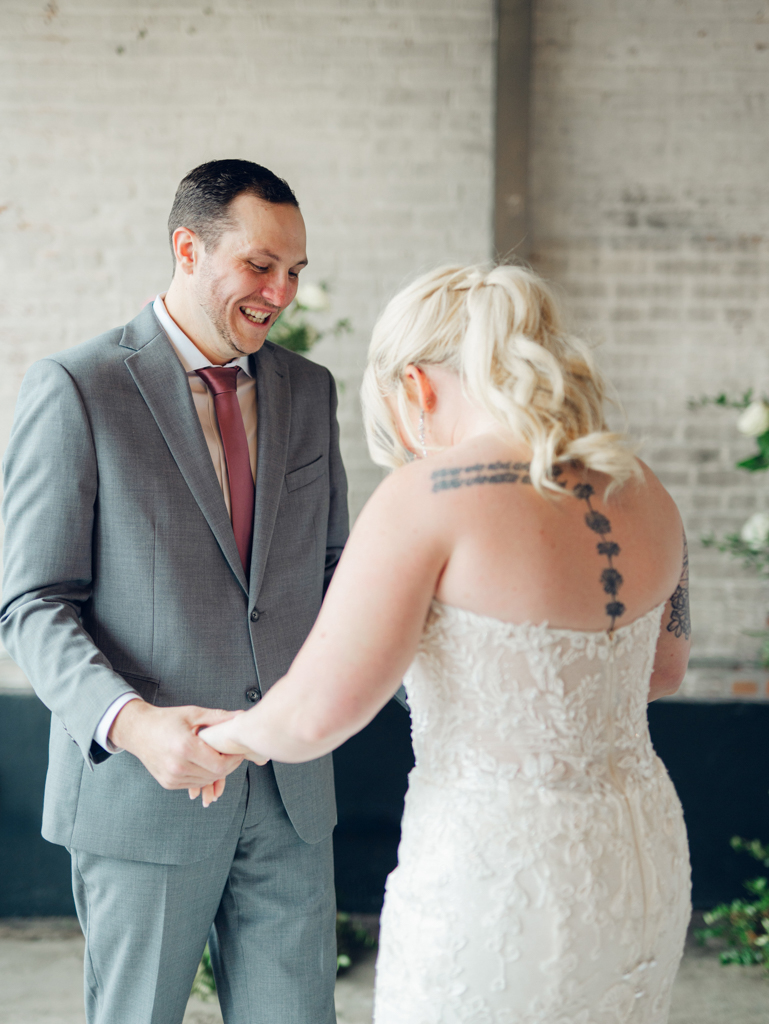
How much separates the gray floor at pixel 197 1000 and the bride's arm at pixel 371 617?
198cm

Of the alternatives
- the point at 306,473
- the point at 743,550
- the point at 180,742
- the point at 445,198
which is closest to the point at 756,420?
the point at 743,550

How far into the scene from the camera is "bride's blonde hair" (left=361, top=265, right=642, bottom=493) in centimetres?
121

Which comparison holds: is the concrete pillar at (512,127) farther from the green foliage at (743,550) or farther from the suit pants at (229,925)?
the suit pants at (229,925)

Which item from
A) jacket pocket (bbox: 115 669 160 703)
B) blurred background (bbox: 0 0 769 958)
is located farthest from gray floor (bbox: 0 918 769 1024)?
jacket pocket (bbox: 115 669 160 703)

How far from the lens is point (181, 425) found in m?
1.66

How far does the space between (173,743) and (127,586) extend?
0.33 metres

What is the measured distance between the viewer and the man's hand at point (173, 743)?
1.40 m

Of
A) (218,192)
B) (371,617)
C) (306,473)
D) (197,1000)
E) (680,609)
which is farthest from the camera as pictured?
(197,1000)

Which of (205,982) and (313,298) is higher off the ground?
(313,298)

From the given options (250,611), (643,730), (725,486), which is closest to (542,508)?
(643,730)

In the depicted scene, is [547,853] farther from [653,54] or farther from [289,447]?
[653,54]

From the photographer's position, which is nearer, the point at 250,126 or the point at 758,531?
the point at 758,531

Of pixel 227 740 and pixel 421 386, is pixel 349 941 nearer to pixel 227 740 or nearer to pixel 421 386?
pixel 227 740

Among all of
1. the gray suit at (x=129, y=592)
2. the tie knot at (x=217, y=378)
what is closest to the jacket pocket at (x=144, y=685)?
the gray suit at (x=129, y=592)
